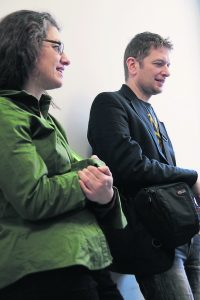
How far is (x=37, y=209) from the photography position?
820 millimetres

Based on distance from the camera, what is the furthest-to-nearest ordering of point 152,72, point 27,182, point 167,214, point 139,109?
point 152,72, point 139,109, point 167,214, point 27,182

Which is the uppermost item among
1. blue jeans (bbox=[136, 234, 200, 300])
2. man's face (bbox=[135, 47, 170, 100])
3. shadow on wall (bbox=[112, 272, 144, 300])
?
man's face (bbox=[135, 47, 170, 100])

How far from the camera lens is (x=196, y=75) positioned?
2.67 m

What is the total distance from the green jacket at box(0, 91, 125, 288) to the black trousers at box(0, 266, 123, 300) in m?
0.02

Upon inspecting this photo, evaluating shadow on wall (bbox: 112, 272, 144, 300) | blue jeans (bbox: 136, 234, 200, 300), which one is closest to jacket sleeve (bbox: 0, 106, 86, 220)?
blue jeans (bbox: 136, 234, 200, 300)

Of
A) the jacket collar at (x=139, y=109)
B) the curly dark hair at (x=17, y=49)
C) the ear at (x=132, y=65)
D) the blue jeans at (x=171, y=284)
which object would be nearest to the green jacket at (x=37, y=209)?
Result: the curly dark hair at (x=17, y=49)

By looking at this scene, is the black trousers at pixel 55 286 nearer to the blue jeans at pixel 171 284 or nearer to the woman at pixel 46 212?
the woman at pixel 46 212

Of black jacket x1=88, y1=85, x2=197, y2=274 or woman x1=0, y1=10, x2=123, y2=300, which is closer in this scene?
woman x1=0, y1=10, x2=123, y2=300

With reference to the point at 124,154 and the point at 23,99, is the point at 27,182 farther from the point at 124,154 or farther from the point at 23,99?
the point at 124,154

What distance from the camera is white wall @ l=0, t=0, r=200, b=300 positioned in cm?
159

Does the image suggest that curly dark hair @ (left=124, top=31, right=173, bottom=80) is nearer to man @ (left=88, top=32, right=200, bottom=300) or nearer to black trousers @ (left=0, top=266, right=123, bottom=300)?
man @ (left=88, top=32, right=200, bottom=300)

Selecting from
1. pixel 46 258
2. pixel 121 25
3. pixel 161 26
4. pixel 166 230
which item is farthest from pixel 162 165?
pixel 161 26

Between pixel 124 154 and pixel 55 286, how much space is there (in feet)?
2.02

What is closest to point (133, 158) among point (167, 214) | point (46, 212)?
point (167, 214)
